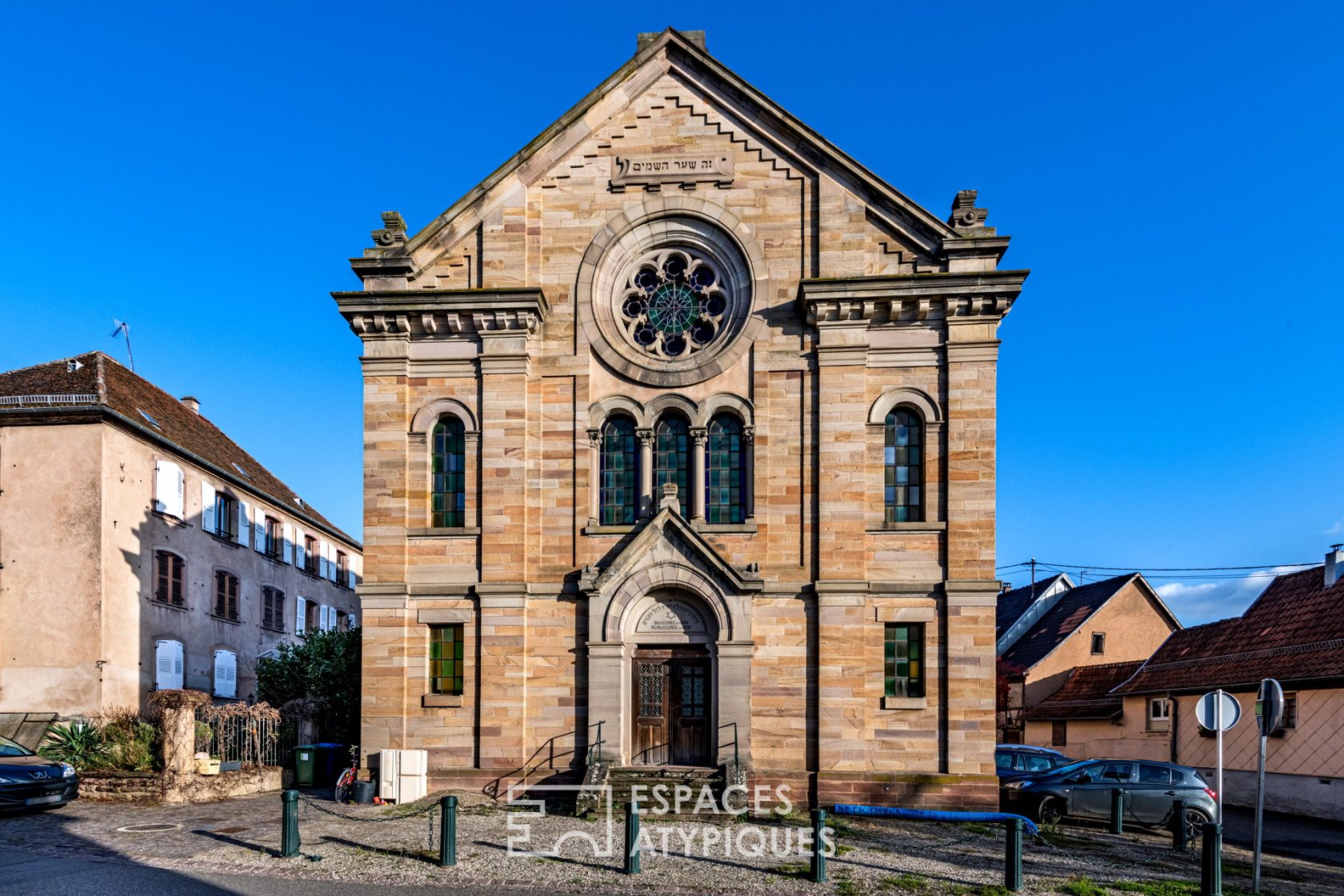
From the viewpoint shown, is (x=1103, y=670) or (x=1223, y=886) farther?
(x=1103, y=670)

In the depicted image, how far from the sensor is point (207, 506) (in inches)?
1193

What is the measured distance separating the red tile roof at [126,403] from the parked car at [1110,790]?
23.4 meters

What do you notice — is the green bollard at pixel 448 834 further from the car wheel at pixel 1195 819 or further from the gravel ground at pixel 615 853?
the car wheel at pixel 1195 819

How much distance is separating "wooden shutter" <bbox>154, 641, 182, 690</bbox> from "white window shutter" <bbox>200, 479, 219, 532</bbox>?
12.7 feet

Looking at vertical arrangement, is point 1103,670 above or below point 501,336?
below

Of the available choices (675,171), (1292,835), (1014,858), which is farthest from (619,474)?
(1292,835)

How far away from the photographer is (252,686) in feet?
108

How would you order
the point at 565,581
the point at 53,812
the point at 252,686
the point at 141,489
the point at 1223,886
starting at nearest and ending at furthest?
the point at 1223,886 < the point at 53,812 < the point at 565,581 < the point at 141,489 < the point at 252,686

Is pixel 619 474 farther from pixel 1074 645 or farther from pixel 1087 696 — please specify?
pixel 1074 645

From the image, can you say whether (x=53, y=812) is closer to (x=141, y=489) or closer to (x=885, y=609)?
(x=141, y=489)

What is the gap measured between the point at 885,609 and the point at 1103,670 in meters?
19.8

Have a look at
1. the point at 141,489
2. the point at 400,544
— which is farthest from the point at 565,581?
the point at 141,489

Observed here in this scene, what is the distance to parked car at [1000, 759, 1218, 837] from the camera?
1891 cm

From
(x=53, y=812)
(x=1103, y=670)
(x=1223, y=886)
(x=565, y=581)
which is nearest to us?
(x=1223, y=886)
